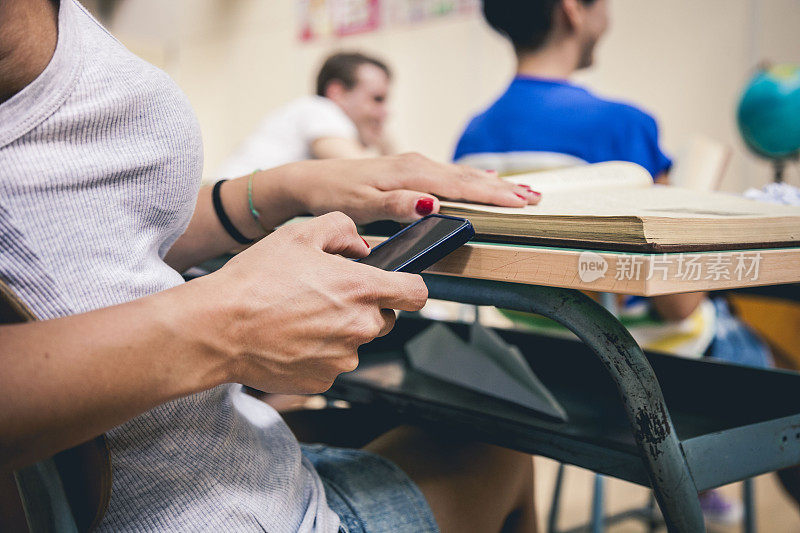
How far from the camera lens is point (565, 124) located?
53.0 inches

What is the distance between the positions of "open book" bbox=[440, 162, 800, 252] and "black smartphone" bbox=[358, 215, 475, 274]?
1.4 inches

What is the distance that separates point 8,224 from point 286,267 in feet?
Answer: 0.51

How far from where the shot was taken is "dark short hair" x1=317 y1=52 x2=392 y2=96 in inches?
107

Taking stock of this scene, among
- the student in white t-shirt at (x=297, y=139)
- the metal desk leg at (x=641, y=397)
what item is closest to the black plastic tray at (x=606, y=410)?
the metal desk leg at (x=641, y=397)

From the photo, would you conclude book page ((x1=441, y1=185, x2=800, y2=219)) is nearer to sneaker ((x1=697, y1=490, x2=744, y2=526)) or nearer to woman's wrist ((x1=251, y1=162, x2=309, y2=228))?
woman's wrist ((x1=251, y1=162, x2=309, y2=228))

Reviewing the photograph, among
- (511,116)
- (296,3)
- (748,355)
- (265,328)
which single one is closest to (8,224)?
(265,328)

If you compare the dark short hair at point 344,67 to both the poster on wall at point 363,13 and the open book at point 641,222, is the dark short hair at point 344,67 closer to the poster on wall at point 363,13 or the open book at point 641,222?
the poster on wall at point 363,13

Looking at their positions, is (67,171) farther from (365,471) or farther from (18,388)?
(365,471)

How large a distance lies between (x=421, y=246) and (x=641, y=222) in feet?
0.49

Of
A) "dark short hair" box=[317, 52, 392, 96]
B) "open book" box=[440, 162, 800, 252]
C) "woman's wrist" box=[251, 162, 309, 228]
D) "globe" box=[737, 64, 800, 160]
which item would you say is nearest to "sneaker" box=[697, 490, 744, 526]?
"globe" box=[737, 64, 800, 160]

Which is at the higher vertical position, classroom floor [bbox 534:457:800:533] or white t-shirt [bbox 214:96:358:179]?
white t-shirt [bbox 214:96:358:179]

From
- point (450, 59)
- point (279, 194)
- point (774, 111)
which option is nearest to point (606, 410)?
point (279, 194)

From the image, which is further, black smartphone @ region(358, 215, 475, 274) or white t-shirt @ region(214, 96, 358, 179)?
white t-shirt @ region(214, 96, 358, 179)

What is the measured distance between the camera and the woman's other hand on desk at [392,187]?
23.2 inches
